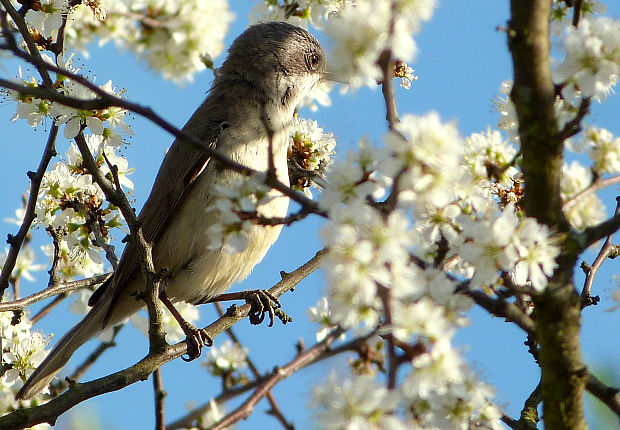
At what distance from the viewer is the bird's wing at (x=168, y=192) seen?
14.5ft

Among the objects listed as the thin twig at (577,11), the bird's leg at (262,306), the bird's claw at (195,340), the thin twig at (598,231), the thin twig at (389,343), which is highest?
the bird's leg at (262,306)

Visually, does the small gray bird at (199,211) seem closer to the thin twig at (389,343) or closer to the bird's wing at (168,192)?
the bird's wing at (168,192)

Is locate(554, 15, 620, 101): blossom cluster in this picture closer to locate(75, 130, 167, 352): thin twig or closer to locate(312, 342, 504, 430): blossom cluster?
locate(312, 342, 504, 430): blossom cluster

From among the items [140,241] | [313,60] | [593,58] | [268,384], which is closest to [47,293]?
[140,241]

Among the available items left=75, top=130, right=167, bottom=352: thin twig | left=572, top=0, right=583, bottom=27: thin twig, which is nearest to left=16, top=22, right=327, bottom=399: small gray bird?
left=75, top=130, right=167, bottom=352: thin twig

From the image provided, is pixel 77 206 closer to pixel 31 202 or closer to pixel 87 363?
pixel 31 202

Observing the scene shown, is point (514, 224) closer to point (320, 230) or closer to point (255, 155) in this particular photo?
point (320, 230)

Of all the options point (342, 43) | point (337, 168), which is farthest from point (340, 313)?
point (342, 43)

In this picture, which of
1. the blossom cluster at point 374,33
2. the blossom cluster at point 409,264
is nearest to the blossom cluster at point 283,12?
the blossom cluster at point 374,33

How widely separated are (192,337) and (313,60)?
2.62m

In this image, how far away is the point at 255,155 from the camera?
14.1 ft

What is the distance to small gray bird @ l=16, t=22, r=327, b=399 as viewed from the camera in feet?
14.1

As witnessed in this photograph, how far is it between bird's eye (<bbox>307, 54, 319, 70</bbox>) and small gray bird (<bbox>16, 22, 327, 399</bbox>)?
1.19ft

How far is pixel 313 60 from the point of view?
222 inches
